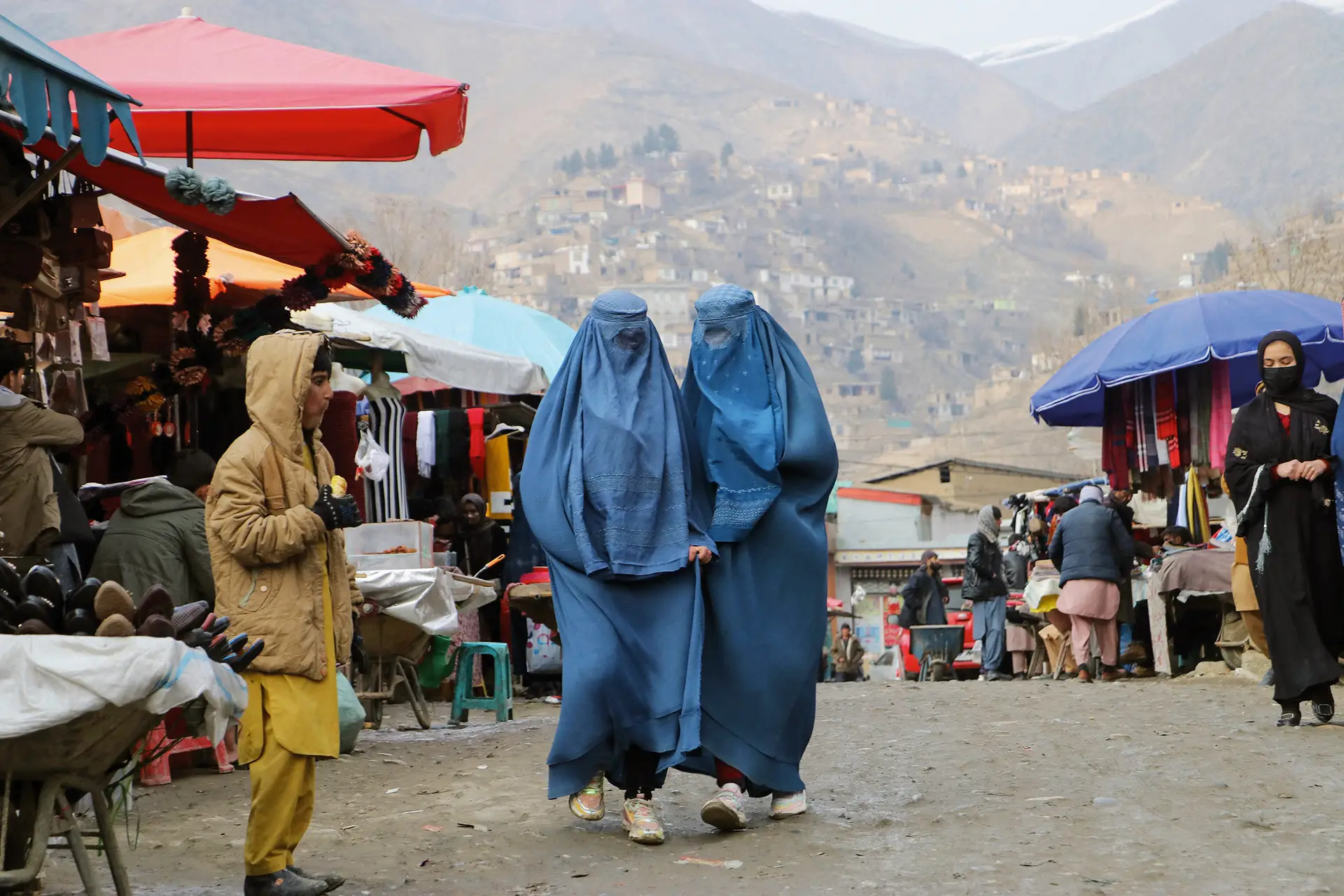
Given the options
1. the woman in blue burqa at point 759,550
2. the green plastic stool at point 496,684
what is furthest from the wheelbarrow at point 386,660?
the woman in blue burqa at point 759,550

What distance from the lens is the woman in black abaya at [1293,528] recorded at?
7.16 meters

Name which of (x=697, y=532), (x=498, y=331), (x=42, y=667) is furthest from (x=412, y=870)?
(x=498, y=331)

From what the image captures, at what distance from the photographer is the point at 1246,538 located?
7500 mm

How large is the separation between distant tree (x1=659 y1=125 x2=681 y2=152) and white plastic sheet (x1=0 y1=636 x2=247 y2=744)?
596ft

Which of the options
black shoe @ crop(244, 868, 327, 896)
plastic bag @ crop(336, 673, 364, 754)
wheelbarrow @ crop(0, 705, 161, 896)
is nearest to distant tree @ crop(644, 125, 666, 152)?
plastic bag @ crop(336, 673, 364, 754)

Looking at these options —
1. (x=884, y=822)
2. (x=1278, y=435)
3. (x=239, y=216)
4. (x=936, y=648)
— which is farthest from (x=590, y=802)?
(x=936, y=648)

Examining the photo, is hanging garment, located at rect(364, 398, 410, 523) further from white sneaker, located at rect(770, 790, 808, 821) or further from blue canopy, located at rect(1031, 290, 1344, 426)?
white sneaker, located at rect(770, 790, 808, 821)

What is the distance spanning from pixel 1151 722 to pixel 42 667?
581cm

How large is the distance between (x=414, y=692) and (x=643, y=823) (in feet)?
13.1

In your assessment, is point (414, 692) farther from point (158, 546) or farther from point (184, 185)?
point (184, 185)

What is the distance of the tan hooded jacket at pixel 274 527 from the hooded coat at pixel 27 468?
167 centimetres

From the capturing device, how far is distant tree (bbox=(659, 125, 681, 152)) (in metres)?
183

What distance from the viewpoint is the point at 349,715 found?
23.6 ft

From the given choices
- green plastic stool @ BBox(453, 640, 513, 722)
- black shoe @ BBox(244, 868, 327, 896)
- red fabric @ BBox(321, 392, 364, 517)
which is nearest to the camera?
black shoe @ BBox(244, 868, 327, 896)
